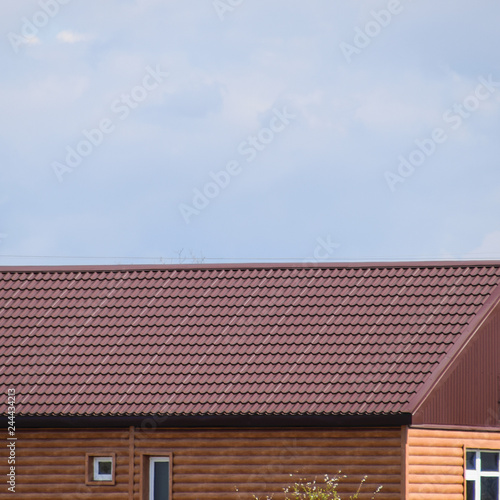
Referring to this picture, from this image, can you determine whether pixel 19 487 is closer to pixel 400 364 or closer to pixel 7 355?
pixel 7 355

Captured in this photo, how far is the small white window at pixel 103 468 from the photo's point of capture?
23.8m

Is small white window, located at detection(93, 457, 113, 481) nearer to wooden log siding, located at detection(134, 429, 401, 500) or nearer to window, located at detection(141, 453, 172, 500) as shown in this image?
wooden log siding, located at detection(134, 429, 401, 500)

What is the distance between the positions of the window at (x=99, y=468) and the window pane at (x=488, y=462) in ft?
24.1

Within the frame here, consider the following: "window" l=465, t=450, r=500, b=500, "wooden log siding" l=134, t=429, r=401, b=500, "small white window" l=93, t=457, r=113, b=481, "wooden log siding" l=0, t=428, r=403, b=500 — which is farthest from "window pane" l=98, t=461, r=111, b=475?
"window" l=465, t=450, r=500, b=500

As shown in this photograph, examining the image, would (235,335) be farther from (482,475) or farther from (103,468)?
(482,475)

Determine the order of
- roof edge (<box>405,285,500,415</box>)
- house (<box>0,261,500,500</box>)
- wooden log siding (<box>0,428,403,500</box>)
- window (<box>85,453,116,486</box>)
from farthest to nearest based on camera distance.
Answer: window (<box>85,453,116,486</box>) → house (<box>0,261,500,500</box>) → wooden log siding (<box>0,428,403,500</box>) → roof edge (<box>405,285,500,415</box>)

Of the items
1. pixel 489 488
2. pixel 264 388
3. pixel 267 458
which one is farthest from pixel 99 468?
pixel 489 488

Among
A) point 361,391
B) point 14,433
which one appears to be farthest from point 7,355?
point 361,391

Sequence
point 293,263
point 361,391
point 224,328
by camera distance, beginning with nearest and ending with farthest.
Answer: point 361,391 → point 224,328 → point 293,263

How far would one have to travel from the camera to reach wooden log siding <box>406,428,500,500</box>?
22453mm

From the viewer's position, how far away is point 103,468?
2392 centimetres

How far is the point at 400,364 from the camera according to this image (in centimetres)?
2338

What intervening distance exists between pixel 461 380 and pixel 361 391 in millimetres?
2152

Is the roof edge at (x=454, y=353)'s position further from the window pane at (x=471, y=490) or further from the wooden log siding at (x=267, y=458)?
the window pane at (x=471, y=490)
